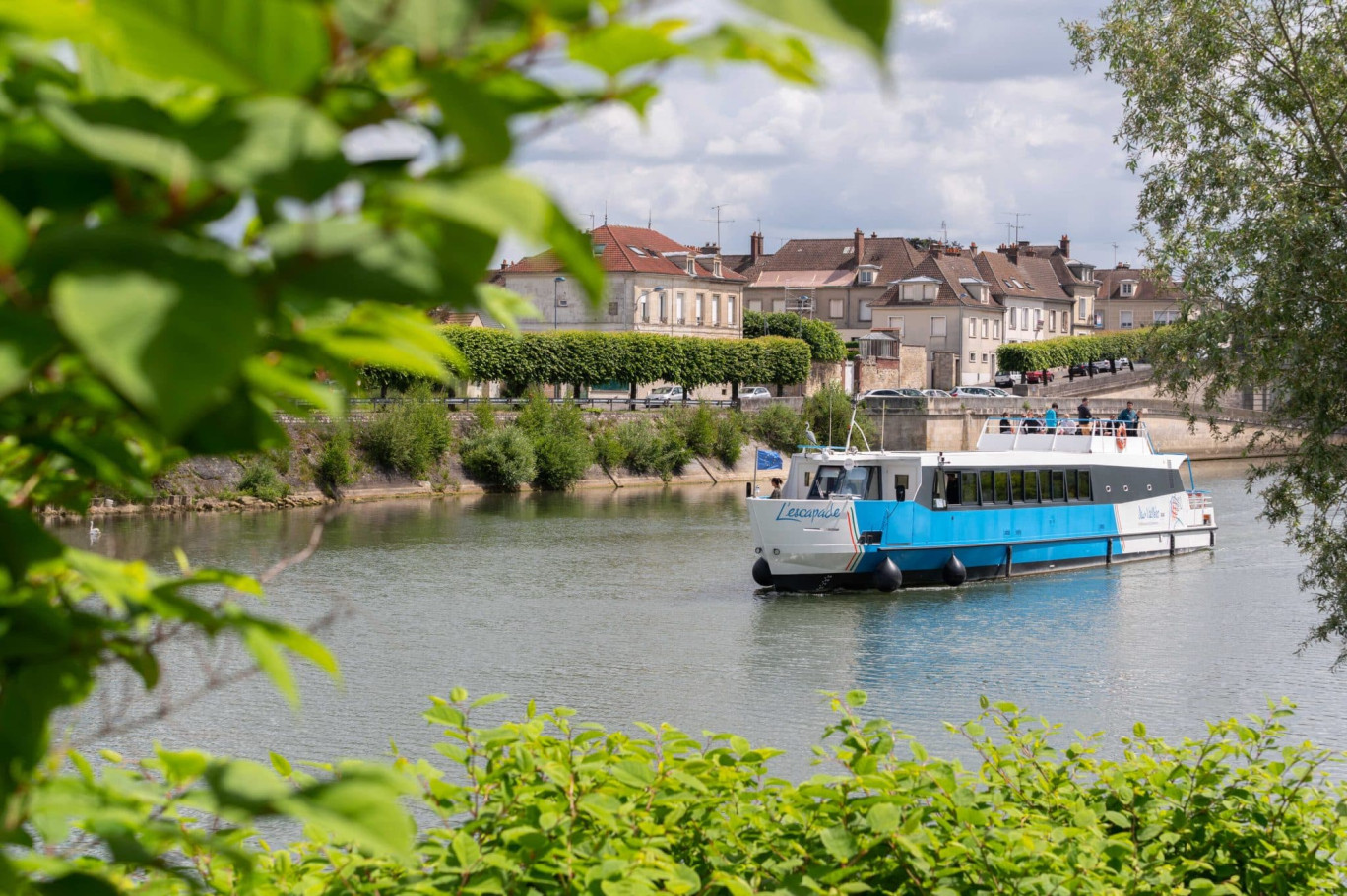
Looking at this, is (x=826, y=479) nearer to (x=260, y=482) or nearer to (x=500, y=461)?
(x=260, y=482)

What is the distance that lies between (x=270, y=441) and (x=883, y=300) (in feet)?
300

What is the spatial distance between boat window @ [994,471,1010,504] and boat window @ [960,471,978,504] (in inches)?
27.6

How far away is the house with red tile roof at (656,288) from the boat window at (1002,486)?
41369mm

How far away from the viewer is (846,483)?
84.9 feet

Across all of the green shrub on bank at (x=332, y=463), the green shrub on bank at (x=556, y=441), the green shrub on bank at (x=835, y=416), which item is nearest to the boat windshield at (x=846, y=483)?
the green shrub on bank at (x=332, y=463)

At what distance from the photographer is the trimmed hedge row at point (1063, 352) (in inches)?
3435

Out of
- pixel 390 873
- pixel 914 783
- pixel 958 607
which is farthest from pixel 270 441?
pixel 958 607

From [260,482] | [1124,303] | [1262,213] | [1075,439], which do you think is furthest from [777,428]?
[1124,303]

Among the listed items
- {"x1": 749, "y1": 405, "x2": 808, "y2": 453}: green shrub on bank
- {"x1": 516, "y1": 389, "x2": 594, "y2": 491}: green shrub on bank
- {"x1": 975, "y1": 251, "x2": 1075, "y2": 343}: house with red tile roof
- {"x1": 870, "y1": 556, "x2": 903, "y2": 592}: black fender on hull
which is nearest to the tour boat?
{"x1": 870, "y1": 556, "x2": 903, "y2": 592}: black fender on hull

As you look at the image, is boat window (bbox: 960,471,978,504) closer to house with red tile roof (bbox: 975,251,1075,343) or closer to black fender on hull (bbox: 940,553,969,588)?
black fender on hull (bbox: 940,553,969,588)

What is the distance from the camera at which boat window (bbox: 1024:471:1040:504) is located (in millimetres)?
28234

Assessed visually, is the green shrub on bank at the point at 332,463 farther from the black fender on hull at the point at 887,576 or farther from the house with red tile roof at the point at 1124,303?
the house with red tile roof at the point at 1124,303

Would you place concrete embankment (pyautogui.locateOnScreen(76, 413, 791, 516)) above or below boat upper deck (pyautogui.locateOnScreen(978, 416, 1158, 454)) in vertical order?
below

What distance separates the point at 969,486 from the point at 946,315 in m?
63.6
